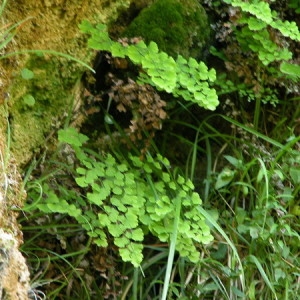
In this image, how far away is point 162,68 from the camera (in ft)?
7.13

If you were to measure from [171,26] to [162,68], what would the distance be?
0.59 metres

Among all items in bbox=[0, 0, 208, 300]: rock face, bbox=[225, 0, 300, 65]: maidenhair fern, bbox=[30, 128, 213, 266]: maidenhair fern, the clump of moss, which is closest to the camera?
bbox=[0, 0, 208, 300]: rock face

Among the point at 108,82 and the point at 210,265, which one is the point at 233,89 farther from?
the point at 210,265

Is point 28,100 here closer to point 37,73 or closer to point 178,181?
point 37,73

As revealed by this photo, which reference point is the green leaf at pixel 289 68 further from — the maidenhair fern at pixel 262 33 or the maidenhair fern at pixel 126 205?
the maidenhair fern at pixel 126 205

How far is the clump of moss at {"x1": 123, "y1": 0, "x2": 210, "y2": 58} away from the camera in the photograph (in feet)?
8.78

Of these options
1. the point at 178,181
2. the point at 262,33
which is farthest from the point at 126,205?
the point at 262,33

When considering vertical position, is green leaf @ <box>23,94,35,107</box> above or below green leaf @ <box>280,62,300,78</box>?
below

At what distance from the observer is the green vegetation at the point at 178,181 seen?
2.23 meters

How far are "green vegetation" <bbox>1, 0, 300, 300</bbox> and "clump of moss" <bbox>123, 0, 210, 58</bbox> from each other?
0.04 ft

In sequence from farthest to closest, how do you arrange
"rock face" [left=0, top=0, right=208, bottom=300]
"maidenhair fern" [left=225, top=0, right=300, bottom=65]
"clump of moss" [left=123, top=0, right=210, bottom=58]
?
"clump of moss" [left=123, top=0, right=210, bottom=58]
"maidenhair fern" [left=225, top=0, right=300, bottom=65]
"rock face" [left=0, top=0, right=208, bottom=300]

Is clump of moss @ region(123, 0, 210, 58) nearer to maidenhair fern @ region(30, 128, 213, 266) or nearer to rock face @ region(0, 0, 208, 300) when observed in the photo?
rock face @ region(0, 0, 208, 300)

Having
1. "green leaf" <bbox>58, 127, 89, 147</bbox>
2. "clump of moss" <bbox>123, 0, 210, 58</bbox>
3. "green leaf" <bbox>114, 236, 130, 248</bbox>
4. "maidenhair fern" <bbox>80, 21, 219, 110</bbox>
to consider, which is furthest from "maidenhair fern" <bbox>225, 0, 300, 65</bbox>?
"green leaf" <bbox>114, 236, 130, 248</bbox>

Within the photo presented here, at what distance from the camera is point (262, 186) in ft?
8.81
